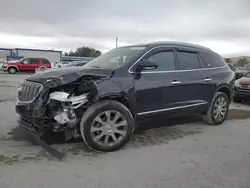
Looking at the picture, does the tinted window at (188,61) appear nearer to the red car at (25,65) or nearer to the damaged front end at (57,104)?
the damaged front end at (57,104)

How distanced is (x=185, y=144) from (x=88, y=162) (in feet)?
6.22

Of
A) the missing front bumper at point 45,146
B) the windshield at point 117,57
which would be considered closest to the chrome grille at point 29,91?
the missing front bumper at point 45,146

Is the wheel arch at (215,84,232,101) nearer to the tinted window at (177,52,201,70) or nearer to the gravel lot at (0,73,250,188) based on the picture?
the tinted window at (177,52,201,70)

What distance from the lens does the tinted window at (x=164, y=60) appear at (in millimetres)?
4973

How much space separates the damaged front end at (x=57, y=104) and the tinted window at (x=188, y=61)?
1.99 meters

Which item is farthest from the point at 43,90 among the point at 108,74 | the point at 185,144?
the point at 185,144

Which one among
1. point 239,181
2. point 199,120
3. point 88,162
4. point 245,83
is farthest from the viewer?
point 245,83

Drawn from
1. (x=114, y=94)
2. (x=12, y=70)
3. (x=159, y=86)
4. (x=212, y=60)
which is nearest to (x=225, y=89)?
(x=212, y=60)

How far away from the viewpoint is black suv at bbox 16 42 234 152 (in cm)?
405

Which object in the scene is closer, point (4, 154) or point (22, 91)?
point (4, 154)

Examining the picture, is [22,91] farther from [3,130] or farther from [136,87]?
[136,87]

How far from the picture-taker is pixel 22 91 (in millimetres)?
4473

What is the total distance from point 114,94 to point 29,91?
1.37 meters

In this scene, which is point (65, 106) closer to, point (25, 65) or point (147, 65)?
point (147, 65)
